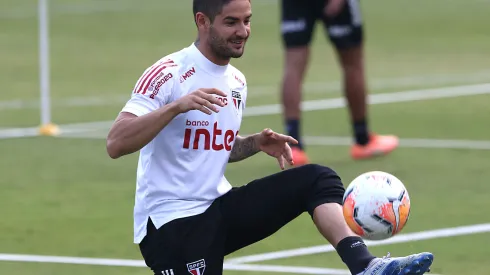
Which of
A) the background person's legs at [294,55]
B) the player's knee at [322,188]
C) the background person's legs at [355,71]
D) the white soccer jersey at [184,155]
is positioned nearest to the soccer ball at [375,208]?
the player's knee at [322,188]

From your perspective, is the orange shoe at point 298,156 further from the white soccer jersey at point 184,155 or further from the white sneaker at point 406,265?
the white sneaker at point 406,265

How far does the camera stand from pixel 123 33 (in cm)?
2372

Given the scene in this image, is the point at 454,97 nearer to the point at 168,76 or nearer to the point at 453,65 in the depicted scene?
the point at 453,65

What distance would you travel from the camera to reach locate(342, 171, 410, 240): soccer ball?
21.2 feet

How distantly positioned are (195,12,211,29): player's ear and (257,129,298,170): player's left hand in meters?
0.64

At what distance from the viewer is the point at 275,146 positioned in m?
6.85

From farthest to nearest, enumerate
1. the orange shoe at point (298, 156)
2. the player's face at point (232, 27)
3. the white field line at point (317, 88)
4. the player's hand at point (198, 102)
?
the white field line at point (317, 88) → the orange shoe at point (298, 156) → the player's face at point (232, 27) → the player's hand at point (198, 102)

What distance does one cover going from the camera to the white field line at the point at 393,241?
834 cm

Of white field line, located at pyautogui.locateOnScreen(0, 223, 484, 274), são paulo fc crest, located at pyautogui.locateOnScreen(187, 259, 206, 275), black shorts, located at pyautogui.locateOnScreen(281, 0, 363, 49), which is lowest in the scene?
white field line, located at pyautogui.locateOnScreen(0, 223, 484, 274)

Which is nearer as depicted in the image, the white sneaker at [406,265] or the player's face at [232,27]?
the white sneaker at [406,265]

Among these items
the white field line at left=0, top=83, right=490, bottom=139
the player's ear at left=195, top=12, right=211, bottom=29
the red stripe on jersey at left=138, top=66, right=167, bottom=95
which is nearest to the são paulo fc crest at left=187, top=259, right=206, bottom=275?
the red stripe on jersey at left=138, top=66, right=167, bottom=95

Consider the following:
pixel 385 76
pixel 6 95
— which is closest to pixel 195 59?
pixel 6 95

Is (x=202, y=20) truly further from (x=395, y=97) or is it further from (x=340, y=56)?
(x=395, y=97)

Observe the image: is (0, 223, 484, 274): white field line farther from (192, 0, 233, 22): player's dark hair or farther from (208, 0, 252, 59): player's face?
(192, 0, 233, 22): player's dark hair
